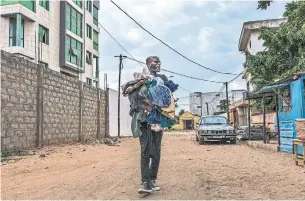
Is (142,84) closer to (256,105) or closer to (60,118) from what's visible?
(60,118)

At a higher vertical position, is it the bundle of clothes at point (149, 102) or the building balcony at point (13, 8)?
the building balcony at point (13, 8)

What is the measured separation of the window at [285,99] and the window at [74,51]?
871 inches

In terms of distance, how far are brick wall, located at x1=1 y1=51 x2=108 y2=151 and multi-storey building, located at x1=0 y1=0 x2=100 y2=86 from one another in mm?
8490

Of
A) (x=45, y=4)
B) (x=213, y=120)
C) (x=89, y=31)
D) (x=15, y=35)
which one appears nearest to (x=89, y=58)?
(x=89, y=31)

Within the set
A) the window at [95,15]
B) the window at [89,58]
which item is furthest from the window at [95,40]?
the window at [89,58]

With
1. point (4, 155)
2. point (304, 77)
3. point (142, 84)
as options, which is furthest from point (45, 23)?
point (142, 84)

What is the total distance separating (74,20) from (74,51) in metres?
2.96

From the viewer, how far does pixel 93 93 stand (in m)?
19.0

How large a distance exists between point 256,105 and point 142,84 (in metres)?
18.4

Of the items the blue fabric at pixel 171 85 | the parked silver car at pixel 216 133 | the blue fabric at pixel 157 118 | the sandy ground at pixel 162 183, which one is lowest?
the sandy ground at pixel 162 183

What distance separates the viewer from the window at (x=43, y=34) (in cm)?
2645

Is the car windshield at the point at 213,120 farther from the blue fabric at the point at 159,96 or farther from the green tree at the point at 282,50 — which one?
the blue fabric at the point at 159,96

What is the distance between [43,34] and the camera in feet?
89.1

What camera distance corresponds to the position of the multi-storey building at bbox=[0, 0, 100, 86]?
942 inches
